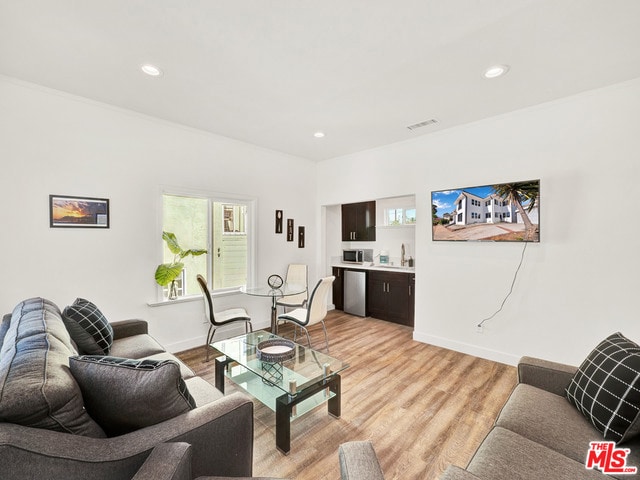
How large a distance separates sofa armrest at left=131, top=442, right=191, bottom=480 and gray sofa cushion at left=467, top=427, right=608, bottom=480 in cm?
114

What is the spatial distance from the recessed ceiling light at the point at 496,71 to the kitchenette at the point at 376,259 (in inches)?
108

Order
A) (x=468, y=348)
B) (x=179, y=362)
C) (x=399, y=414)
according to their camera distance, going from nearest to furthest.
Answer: (x=179, y=362) < (x=399, y=414) < (x=468, y=348)

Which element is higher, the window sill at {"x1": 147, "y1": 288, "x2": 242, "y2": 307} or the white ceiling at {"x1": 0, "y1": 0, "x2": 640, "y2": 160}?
the white ceiling at {"x1": 0, "y1": 0, "x2": 640, "y2": 160}

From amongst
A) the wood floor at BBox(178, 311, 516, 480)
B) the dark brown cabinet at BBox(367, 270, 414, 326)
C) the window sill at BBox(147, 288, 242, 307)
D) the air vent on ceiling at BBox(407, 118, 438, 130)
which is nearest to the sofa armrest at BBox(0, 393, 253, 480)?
the wood floor at BBox(178, 311, 516, 480)

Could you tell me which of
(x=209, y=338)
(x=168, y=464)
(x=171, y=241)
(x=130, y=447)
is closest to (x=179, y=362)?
(x=130, y=447)

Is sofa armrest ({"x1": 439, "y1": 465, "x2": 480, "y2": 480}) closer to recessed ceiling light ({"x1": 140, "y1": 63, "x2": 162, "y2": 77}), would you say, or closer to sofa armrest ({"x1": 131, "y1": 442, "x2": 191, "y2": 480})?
sofa armrest ({"x1": 131, "y1": 442, "x2": 191, "y2": 480})

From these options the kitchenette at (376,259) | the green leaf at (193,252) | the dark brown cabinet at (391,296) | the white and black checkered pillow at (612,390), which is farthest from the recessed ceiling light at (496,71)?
the green leaf at (193,252)

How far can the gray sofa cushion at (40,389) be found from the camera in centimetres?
93

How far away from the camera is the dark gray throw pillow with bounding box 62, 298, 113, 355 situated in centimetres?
199

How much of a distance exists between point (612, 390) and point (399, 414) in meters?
1.43

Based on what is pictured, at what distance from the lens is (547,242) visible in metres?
3.02

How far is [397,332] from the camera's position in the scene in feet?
14.3

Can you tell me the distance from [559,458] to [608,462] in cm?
18

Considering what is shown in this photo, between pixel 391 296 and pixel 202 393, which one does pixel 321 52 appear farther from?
pixel 391 296
